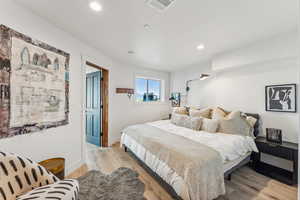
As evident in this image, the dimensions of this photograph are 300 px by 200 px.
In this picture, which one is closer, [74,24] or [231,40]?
[74,24]

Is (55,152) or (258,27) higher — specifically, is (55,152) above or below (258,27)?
below

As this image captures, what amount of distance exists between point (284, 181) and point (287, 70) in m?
1.88

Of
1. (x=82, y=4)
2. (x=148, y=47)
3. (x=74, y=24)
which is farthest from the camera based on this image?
(x=148, y=47)

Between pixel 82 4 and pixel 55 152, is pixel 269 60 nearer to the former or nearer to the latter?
pixel 82 4

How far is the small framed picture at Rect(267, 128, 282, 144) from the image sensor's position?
7.12ft

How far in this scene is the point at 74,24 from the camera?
6.33 feet

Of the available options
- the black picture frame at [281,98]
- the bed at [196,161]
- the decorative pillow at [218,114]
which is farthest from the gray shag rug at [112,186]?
the black picture frame at [281,98]

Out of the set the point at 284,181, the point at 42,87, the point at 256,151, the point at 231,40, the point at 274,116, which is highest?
the point at 231,40

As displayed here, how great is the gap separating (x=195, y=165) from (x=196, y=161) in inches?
2.0

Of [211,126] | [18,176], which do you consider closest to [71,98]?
[18,176]

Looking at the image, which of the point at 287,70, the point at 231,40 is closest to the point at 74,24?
the point at 231,40

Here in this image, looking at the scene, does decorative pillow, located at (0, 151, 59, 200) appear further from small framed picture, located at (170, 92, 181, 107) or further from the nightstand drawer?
small framed picture, located at (170, 92, 181, 107)

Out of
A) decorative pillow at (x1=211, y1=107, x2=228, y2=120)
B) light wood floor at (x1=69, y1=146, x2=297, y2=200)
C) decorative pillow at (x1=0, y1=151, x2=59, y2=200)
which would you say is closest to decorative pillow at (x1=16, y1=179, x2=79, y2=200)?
decorative pillow at (x1=0, y1=151, x2=59, y2=200)

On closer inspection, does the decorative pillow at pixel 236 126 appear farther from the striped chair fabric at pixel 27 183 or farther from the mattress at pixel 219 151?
the striped chair fabric at pixel 27 183
